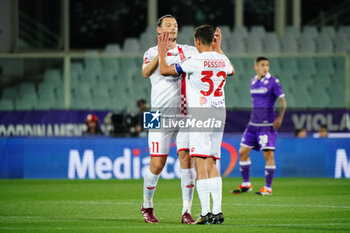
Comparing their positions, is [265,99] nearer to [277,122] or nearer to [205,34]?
[277,122]

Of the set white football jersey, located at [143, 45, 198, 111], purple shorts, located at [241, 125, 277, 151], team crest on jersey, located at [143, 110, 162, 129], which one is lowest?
purple shorts, located at [241, 125, 277, 151]

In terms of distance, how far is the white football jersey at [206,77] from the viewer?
7.67 meters

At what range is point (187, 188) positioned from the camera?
315 inches

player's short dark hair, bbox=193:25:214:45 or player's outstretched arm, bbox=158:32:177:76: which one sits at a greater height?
Result: player's short dark hair, bbox=193:25:214:45

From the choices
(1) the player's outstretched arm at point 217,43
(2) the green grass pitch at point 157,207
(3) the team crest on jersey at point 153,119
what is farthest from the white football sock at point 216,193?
(1) the player's outstretched arm at point 217,43

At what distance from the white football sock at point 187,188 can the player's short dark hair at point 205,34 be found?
56.7 inches

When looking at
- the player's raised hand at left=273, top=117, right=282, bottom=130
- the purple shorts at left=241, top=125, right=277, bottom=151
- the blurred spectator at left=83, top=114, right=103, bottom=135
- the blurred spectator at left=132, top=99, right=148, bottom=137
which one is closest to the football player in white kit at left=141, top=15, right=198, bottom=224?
the player's raised hand at left=273, top=117, right=282, bottom=130

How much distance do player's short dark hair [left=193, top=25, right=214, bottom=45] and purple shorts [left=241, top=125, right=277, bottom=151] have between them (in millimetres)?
4594

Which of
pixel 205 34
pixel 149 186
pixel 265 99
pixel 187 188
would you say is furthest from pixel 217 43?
pixel 265 99

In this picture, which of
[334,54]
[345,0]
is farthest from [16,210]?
[345,0]

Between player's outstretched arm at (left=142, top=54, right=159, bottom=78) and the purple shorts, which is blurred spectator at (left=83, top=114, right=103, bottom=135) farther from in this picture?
player's outstretched arm at (left=142, top=54, right=159, bottom=78)

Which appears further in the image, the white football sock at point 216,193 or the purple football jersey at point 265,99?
the purple football jersey at point 265,99

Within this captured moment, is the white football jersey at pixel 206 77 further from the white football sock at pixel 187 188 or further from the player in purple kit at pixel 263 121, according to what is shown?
the player in purple kit at pixel 263 121

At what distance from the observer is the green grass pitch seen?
299 inches
